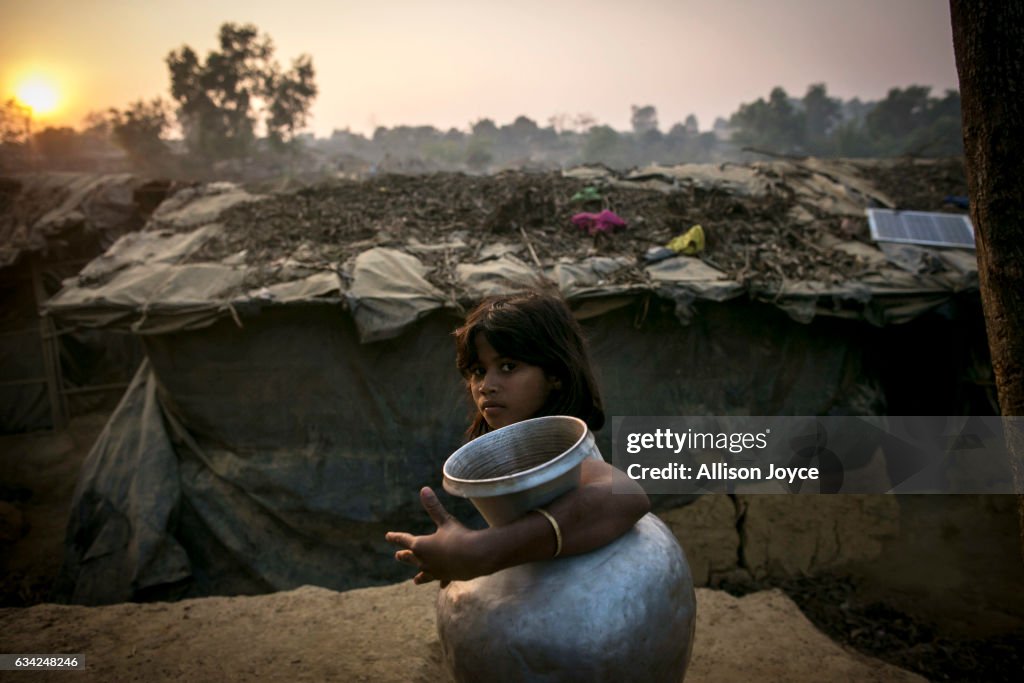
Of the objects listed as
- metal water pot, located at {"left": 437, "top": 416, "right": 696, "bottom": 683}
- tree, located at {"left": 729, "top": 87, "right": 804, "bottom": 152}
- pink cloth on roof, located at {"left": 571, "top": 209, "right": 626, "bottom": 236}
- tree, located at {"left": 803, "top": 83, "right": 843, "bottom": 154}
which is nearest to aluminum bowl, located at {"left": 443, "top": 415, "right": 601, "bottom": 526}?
metal water pot, located at {"left": 437, "top": 416, "right": 696, "bottom": 683}

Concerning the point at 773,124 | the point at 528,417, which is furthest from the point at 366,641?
the point at 773,124

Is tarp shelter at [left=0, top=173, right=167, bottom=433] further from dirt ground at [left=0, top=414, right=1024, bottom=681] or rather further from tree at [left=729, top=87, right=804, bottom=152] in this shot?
tree at [left=729, top=87, right=804, bottom=152]

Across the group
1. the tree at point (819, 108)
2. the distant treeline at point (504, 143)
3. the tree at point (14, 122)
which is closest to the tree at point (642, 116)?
the distant treeline at point (504, 143)

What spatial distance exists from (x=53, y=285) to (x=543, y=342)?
361 inches

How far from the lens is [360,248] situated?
200 inches

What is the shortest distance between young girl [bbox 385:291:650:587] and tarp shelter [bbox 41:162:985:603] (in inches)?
109

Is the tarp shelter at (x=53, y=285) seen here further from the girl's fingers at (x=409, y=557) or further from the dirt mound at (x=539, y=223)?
the girl's fingers at (x=409, y=557)

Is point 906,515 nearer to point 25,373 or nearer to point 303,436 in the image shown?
point 303,436

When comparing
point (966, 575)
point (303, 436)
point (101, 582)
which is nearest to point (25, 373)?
point (101, 582)

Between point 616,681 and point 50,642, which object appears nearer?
point 616,681

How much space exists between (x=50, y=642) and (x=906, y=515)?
5.60 m

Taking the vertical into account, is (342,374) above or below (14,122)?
A: below

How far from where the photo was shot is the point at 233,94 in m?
17.6

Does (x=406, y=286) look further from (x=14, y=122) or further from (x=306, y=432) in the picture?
(x=14, y=122)
